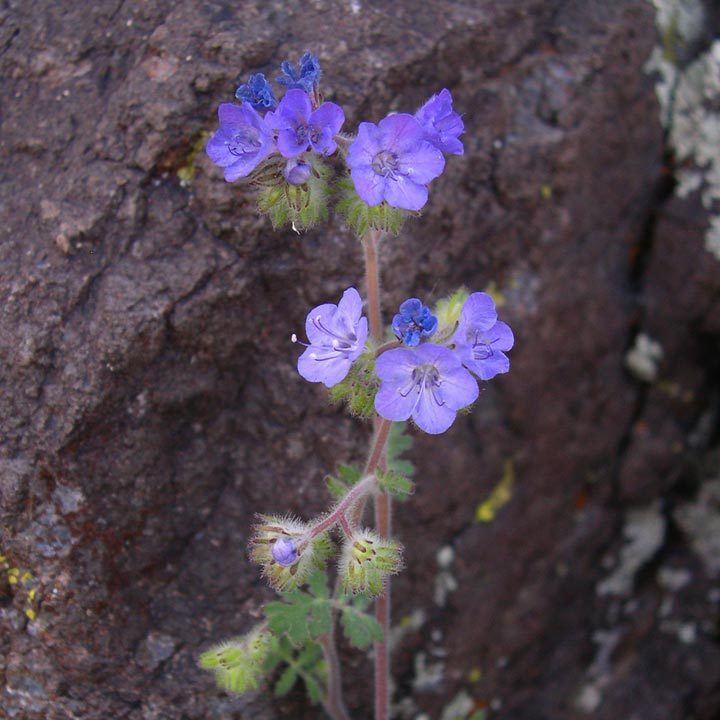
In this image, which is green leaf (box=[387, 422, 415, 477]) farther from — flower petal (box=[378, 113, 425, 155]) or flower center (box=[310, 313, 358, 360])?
flower petal (box=[378, 113, 425, 155])

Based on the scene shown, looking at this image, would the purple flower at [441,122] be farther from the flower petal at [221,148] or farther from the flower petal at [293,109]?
the flower petal at [221,148]

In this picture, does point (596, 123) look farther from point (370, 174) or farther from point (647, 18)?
point (370, 174)

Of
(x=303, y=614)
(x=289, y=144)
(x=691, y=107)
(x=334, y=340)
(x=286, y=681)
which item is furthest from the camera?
(x=691, y=107)

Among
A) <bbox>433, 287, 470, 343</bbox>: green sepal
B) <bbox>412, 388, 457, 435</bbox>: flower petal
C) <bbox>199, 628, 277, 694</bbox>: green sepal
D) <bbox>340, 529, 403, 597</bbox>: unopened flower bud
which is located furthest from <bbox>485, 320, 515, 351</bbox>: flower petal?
<bbox>199, 628, 277, 694</bbox>: green sepal

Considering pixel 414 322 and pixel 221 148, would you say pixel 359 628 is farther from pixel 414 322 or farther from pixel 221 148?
pixel 221 148

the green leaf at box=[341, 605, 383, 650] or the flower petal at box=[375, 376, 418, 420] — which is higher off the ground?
the flower petal at box=[375, 376, 418, 420]

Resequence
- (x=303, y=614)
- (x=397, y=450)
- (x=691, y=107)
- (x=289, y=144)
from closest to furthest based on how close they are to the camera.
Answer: (x=289, y=144), (x=303, y=614), (x=397, y=450), (x=691, y=107)

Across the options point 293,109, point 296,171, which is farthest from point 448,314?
point 293,109

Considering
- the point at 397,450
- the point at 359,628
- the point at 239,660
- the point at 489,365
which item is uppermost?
the point at 489,365
